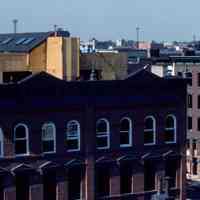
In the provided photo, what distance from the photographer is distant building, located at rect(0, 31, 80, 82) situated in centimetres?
4681

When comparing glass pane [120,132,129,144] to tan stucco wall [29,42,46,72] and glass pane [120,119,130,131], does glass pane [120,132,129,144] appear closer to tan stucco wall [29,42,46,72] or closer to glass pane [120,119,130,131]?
glass pane [120,119,130,131]

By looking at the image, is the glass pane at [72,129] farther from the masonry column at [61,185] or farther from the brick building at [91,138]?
the masonry column at [61,185]

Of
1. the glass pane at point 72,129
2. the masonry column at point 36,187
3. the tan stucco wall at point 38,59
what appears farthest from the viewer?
the tan stucco wall at point 38,59

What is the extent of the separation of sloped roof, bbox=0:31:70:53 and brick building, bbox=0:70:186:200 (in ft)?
21.8

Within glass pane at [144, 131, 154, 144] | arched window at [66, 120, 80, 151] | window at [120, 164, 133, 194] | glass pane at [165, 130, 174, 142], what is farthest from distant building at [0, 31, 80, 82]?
glass pane at [165, 130, 174, 142]

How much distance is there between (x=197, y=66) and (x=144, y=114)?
3416 centimetres

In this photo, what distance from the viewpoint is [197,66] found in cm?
7950

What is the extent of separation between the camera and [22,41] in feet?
168

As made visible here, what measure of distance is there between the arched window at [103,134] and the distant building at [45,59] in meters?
4.39

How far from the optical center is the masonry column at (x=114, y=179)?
45469 mm

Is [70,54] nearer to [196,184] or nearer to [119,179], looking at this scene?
[119,179]

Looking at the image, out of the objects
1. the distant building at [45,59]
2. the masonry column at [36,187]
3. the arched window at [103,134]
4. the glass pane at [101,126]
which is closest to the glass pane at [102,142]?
the arched window at [103,134]

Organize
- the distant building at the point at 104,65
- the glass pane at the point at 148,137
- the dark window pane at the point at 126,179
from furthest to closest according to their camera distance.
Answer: the distant building at the point at 104,65, the glass pane at the point at 148,137, the dark window pane at the point at 126,179

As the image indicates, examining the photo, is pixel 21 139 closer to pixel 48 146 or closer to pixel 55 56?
pixel 48 146
